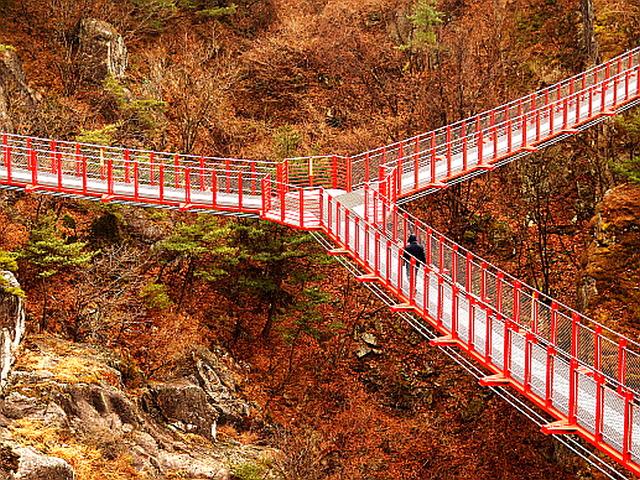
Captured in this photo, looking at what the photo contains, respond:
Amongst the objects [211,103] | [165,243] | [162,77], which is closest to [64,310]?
[165,243]

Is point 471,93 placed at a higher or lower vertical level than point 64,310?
higher

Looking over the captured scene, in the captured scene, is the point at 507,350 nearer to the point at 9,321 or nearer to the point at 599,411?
the point at 599,411

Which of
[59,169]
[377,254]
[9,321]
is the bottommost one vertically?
[9,321]

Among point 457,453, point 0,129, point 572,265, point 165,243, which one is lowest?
point 457,453

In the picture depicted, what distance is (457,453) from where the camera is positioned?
101 feet

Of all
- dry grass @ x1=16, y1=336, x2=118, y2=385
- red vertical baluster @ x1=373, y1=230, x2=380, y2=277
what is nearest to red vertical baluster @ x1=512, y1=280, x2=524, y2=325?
red vertical baluster @ x1=373, y1=230, x2=380, y2=277

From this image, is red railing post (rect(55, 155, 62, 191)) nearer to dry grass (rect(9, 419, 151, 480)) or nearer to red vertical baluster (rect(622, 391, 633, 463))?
dry grass (rect(9, 419, 151, 480))

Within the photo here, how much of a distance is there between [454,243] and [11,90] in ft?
63.9

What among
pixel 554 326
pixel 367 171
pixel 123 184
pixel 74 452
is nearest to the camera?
pixel 554 326

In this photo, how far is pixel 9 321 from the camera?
22016 millimetres

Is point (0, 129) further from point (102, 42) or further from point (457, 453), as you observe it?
point (457, 453)

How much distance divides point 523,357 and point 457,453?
1409cm

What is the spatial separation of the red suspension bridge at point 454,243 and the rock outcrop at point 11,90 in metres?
3.61

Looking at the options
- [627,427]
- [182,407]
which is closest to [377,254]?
[627,427]
